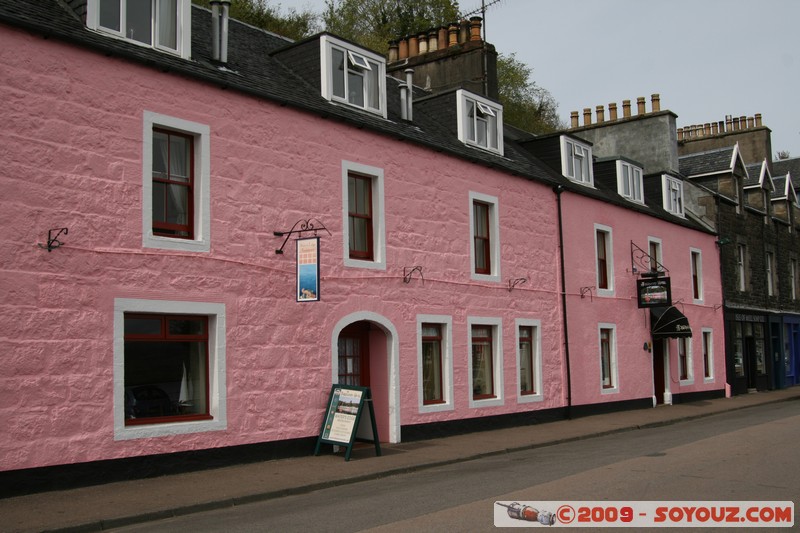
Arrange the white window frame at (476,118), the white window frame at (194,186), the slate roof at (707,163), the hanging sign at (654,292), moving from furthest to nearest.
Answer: the slate roof at (707,163)
the hanging sign at (654,292)
the white window frame at (476,118)
the white window frame at (194,186)

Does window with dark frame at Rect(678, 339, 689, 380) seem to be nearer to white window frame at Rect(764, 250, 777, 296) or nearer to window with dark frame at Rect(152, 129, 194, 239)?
white window frame at Rect(764, 250, 777, 296)

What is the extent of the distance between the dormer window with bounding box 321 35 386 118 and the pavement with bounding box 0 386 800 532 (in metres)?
7.29

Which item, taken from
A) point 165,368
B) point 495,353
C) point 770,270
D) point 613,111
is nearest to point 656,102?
point 613,111

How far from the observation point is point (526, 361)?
71.2 ft

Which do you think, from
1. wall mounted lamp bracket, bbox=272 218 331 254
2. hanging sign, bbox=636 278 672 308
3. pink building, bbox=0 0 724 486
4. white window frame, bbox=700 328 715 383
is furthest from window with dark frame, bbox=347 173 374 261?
white window frame, bbox=700 328 715 383

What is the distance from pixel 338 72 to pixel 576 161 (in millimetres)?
10973

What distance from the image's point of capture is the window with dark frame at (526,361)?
70.4ft

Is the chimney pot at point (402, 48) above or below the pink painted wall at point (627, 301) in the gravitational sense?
above

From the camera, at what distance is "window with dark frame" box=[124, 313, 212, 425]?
12672mm

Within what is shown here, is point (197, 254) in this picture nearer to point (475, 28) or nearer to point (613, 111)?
point (475, 28)

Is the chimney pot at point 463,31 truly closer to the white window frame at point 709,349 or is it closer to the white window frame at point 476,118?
the white window frame at point 476,118

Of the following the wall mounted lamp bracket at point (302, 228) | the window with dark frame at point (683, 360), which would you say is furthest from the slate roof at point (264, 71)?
the window with dark frame at point (683, 360)

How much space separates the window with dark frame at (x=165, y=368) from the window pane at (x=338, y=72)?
6138 mm

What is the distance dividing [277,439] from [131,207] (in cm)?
476
